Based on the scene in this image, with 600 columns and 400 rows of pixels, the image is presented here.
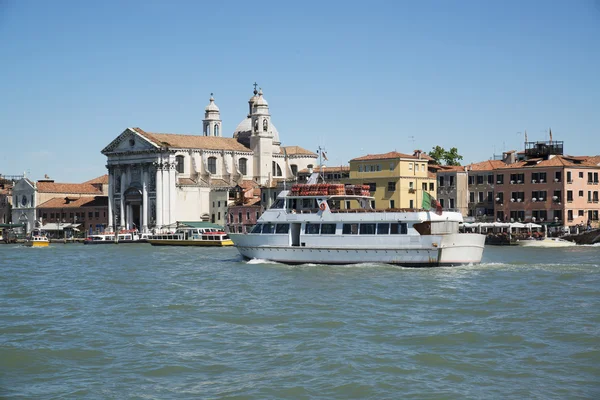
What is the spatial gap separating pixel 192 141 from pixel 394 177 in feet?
105

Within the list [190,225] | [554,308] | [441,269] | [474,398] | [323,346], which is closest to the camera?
[474,398]

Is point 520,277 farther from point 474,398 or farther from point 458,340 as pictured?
point 474,398

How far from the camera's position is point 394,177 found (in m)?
70.4

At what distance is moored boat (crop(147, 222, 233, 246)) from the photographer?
232 ft

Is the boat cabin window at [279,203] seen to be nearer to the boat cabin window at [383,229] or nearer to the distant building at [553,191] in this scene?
the boat cabin window at [383,229]

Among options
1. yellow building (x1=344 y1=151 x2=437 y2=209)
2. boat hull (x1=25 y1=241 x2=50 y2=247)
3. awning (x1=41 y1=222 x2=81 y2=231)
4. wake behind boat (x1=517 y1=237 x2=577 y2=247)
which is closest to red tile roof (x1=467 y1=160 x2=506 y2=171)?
yellow building (x1=344 y1=151 x2=437 y2=209)

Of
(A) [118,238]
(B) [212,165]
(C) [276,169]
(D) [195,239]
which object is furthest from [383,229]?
(C) [276,169]

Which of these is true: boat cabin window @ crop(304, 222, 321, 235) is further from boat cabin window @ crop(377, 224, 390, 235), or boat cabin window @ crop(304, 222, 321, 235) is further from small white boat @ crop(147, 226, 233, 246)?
small white boat @ crop(147, 226, 233, 246)

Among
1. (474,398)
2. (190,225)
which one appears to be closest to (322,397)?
(474,398)

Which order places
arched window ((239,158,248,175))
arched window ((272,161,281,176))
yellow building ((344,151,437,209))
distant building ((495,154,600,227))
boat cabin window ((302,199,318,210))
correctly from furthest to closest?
arched window ((272,161,281,176)) → arched window ((239,158,248,175)) → yellow building ((344,151,437,209)) → distant building ((495,154,600,227)) → boat cabin window ((302,199,318,210))

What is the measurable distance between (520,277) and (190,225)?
52140 mm

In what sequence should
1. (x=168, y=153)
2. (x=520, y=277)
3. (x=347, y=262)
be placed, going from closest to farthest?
(x=520, y=277)
(x=347, y=262)
(x=168, y=153)

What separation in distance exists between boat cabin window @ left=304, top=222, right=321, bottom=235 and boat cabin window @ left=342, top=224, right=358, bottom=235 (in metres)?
1.34

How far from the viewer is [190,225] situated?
81.9 m
